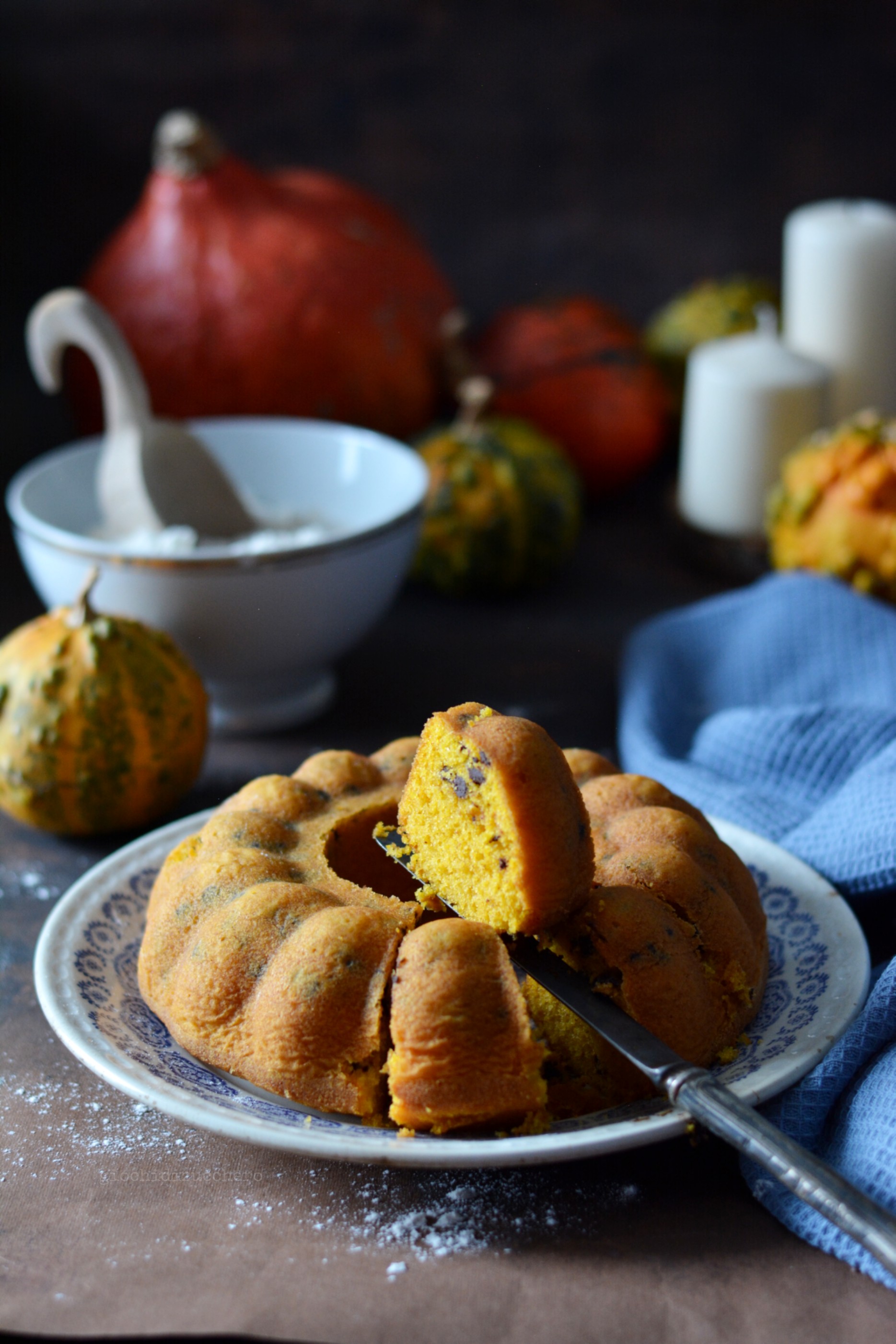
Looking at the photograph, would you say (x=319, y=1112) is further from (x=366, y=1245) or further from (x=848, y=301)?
(x=848, y=301)

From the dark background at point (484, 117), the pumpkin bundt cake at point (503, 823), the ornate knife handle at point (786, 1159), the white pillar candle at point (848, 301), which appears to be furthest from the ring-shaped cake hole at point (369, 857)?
the dark background at point (484, 117)

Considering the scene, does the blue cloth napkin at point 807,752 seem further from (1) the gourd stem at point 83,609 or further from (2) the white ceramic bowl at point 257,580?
(1) the gourd stem at point 83,609

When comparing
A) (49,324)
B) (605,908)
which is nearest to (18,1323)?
(605,908)

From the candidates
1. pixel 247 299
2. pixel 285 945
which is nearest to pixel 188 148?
pixel 247 299

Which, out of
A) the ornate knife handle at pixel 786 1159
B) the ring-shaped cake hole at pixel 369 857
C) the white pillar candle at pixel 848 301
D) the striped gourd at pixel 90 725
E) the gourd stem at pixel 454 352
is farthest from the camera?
the gourd stem at pixel 454 352

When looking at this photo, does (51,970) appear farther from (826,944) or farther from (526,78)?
(526,78)

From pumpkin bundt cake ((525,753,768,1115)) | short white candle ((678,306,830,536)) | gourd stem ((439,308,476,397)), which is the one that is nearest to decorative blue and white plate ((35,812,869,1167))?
pumpkin bundt cake ((525,753,768,1115))
